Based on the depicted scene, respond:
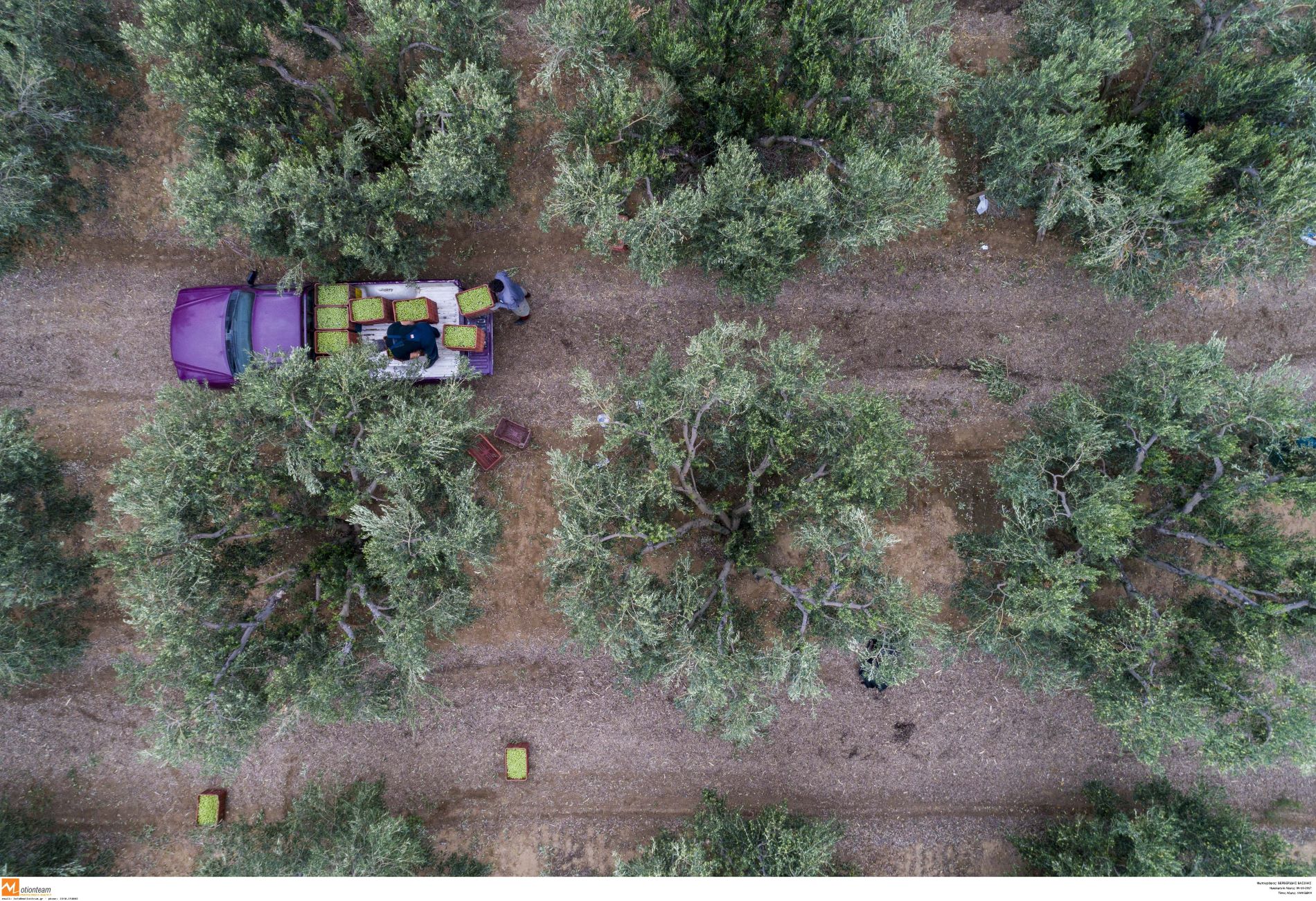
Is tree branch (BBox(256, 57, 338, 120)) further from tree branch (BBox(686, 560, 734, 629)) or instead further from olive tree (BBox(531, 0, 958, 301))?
tree branch (BBox(686, 560, 734, 629))

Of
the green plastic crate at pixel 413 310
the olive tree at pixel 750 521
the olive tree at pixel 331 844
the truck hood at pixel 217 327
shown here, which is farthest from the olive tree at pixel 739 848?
the truck hood at pixel 217 327

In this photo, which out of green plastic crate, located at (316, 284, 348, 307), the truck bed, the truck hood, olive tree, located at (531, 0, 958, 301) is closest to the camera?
olive tree, located at (531, 0, 958, 301)

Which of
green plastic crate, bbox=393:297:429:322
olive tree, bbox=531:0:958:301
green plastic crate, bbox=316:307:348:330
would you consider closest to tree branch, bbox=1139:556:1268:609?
olive tree, bbox=531:0:958:301

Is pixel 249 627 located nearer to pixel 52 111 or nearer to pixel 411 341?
pixel 411 341

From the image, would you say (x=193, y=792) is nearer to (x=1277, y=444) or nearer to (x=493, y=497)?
(x=493, y=497)

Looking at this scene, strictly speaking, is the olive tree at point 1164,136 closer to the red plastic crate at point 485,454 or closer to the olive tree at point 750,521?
the olive tree at point 750,521
